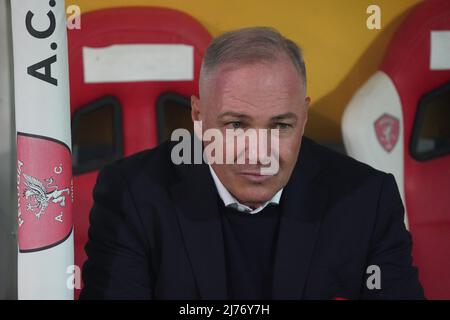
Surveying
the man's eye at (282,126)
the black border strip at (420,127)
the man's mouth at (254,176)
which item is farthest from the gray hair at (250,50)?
the black border strip at (420,127)

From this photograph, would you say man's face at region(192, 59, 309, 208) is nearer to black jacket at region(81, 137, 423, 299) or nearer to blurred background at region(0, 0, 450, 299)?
black jacket at region(81, 137, 423, 299)

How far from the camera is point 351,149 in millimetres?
1669

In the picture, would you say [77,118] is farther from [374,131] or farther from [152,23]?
[374,131]

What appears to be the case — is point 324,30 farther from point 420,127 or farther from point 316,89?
point 420,127

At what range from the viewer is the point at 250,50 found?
132 cm

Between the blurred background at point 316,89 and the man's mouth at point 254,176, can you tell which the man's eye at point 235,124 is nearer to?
the man's mouth at point 254,176

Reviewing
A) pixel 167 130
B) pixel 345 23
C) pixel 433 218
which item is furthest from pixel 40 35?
pixel 433 218

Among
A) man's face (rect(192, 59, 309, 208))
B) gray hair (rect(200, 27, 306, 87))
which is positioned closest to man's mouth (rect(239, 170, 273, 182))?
man's face (rect(192, 59, 309, 208))

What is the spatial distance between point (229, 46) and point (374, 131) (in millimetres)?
530

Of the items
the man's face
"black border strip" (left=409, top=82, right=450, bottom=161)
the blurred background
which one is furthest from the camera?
"black border strip" (left=409, top=82, right=450, bottom=161)

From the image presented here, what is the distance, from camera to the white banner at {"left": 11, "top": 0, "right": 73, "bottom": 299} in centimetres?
117

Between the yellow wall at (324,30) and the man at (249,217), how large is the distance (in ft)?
0.79

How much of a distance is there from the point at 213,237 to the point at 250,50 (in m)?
0.40

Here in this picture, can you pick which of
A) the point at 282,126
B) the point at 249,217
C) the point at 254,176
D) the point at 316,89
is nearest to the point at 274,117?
the point at 282,126
